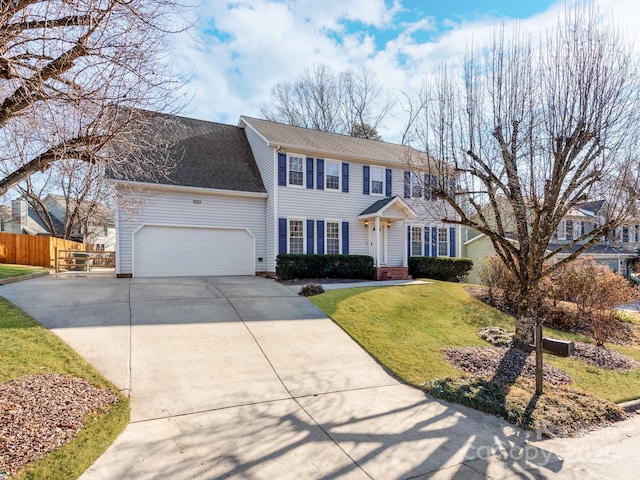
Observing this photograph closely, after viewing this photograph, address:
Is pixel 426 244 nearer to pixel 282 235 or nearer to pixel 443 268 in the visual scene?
pixel 443 268

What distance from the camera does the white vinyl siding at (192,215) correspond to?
42.0 feet

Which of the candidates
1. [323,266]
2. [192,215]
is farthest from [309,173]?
[192,215]

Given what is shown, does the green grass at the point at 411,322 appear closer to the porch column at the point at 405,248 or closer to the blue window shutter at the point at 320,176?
the porch column at the point at 405,248

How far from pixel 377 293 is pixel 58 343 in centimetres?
782

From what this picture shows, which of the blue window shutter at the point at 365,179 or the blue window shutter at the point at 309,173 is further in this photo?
the blue window shutter at the point at 365,179

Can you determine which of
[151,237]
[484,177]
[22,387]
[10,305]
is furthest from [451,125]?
[151,237]

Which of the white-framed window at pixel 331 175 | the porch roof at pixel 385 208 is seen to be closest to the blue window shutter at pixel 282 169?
the white-framed window at pixel 331 175

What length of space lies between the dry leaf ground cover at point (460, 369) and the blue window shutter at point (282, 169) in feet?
19.2

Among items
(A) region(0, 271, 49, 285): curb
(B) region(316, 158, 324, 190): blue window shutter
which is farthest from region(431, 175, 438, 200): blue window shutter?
(A) region(0, 271, 49, 285): curb

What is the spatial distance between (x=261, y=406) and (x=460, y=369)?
3.71 m

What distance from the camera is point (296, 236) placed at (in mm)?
14906

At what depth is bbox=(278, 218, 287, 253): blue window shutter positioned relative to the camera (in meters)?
14.3

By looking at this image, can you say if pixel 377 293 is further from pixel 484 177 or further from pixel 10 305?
pixel 10 305

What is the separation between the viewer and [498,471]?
3561mm
